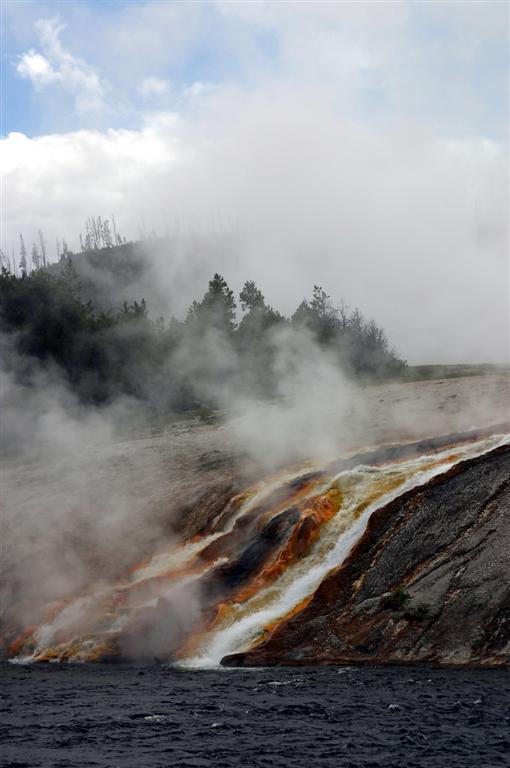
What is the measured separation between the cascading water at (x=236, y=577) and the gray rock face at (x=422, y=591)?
33.0 inches

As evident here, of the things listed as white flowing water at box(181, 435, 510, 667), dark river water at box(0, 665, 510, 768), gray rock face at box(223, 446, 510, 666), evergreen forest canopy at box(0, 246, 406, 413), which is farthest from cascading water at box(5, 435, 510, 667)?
evergreen forest canopy at box(0, 246, 406, 413)

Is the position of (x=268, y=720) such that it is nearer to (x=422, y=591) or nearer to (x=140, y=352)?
(x=422, y=591)

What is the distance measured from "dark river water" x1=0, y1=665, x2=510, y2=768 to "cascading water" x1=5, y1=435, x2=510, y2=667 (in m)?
2.71

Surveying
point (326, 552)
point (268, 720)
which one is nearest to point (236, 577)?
point (326, 552)

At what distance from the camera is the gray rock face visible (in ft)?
60.9

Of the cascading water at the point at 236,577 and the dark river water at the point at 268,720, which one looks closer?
the dark river water at the point at 268,720

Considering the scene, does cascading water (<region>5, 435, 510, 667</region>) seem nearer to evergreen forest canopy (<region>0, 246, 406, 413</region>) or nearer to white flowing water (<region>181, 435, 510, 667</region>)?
white flowing water (<region>181, 435, 510, 667</region>)

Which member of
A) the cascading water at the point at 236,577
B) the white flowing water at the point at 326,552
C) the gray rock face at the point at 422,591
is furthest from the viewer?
the cascading water at the point at 236,577

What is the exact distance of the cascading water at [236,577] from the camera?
2206cm

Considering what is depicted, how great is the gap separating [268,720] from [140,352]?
42.0 metres

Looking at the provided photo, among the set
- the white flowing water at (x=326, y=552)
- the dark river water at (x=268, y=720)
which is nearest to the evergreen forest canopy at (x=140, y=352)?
the white flowing water at (x=326, y=552)

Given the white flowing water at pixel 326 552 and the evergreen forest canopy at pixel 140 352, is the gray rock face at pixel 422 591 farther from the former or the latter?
the evergreen forest canopy at pixel 140 352

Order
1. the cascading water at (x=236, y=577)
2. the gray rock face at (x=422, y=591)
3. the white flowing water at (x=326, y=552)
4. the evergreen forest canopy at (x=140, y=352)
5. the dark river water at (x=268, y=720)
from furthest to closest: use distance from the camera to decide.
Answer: the evergreen forest canopy at (x=140, y=352)
the cascading water at (x=236, y=577)
the white flowing water at (x=326, y=552)
the gray rock face at (x=422, y=591)
the dark river water at (x=268, y=720)

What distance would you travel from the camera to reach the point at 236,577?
23.9 meters
